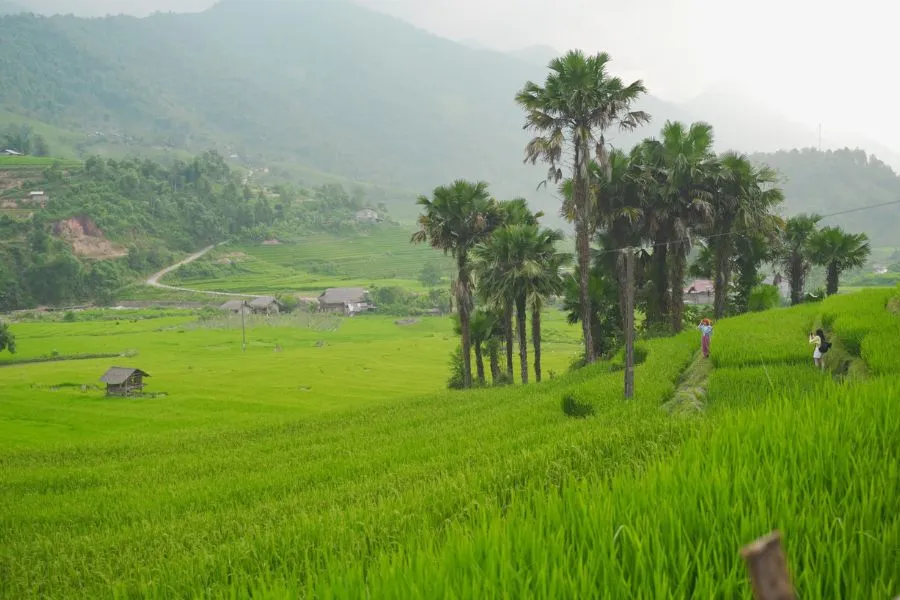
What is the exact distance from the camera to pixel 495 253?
98.4 ft

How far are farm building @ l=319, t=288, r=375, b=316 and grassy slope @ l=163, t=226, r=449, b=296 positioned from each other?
7.53 meters

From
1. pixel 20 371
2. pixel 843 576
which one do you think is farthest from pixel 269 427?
pixel 20 371

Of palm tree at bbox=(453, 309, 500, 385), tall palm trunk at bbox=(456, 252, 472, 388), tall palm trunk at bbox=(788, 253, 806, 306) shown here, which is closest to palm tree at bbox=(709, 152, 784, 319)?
tall palm trunk at bbox=(788, 253, 806, 306)

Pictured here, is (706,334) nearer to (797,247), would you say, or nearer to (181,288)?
(797,247)

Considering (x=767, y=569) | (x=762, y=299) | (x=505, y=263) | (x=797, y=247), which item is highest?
(x=797, y=247)

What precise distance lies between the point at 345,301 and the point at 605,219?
83.6 meters

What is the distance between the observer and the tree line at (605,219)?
85.8 ft

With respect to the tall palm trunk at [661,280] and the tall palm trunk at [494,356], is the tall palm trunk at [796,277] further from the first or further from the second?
the tall palm trunk at [494,356]

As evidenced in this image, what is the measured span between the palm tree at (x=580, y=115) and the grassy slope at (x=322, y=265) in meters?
95.6

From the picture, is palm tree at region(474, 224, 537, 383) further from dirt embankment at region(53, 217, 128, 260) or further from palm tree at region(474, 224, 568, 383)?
dirt embankment at region(53, 217, 128, 260)

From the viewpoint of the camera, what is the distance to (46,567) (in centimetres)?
909

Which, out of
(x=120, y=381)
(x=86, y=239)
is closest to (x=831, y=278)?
(x=120, y=381)

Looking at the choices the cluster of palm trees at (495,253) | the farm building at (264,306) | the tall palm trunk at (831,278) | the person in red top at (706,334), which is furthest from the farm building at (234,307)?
the person in red top at (706,334)

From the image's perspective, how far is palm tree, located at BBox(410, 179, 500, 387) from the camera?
31.6 metres
